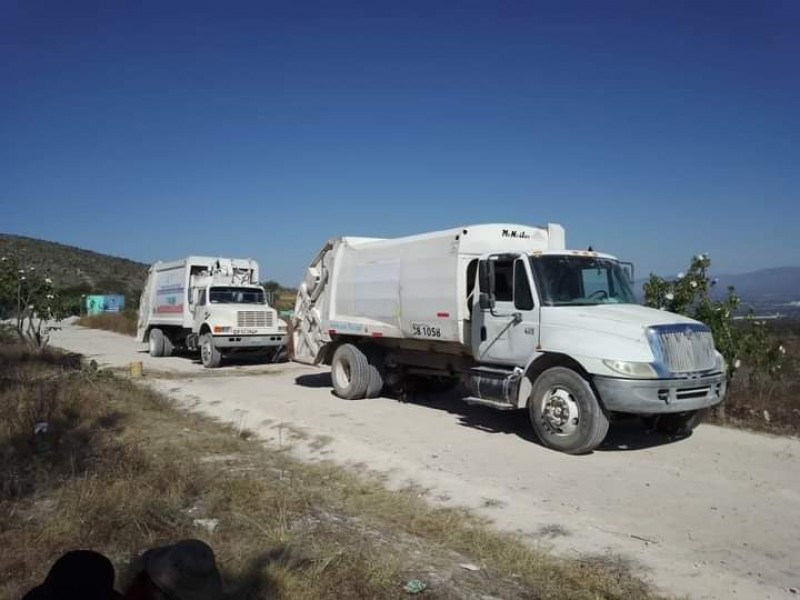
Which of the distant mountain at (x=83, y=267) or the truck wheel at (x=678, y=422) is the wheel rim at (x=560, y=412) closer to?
the truck wheel at (x=678, y=422)

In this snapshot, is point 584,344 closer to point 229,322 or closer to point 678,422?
point 678,422

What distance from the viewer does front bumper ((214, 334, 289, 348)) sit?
1770 cm

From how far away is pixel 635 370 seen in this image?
730 centimetres

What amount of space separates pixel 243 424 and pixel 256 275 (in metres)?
11.3

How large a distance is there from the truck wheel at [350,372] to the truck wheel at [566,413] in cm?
428

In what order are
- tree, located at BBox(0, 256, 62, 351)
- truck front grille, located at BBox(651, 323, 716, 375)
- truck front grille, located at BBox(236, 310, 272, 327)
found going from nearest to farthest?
1. truck front grille, located at BBox(651, 323, 716, 375)
2. tree, located at BBox(0, 256, 62, 351)
3. truck front grille, located at BBox(236, 310, 272, 327)

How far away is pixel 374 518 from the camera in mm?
5531

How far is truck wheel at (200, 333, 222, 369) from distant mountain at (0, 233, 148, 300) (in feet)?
193

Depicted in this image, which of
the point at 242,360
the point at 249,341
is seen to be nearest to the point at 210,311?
the point at 249,341

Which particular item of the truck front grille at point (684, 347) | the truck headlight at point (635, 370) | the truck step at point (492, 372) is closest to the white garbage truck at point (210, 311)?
the truck step at point (492, 372)

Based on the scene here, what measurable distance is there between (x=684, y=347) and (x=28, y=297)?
1646cm

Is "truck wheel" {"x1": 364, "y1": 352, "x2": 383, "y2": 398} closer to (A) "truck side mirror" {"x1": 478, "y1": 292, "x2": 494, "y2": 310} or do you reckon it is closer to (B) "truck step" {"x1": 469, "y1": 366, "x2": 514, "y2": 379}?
(B) "truck step" {"x1": 469, "y1": 366, "x2": 514, "y2": 379}

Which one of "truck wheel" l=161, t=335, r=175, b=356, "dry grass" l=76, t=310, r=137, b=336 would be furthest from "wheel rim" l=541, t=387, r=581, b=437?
"dry grass" l=76, t=310, r=137, b=336

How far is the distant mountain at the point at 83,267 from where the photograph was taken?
254 feet
